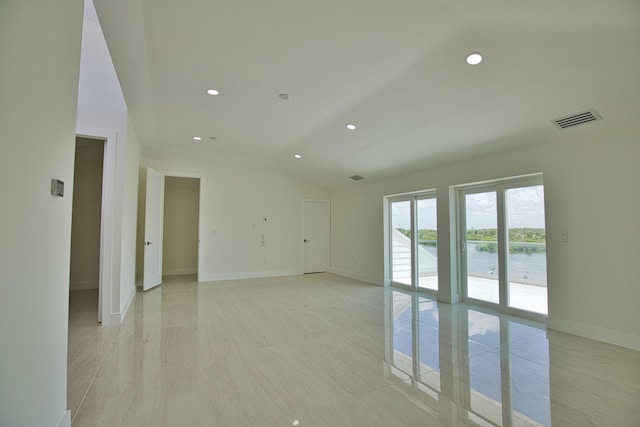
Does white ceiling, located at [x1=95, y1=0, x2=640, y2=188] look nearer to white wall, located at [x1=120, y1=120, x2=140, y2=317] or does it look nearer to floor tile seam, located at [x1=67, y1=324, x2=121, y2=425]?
white wall, located at [x1=120, y1=120, x2=140, y2=317]

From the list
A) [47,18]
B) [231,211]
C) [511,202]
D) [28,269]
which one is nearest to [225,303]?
[231,211]

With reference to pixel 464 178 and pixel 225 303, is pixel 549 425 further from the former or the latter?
pixel 225 303

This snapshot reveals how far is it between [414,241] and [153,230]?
5273 mm

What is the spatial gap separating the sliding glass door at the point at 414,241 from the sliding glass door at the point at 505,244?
57 cm

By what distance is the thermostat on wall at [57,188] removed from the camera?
5.28 ft

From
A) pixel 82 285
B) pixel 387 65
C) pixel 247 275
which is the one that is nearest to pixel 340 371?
pixel 387 65

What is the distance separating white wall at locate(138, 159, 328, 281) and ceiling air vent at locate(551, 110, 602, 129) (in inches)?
221

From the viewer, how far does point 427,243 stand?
18.6 ft

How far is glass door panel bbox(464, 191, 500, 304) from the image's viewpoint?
4.59 meters

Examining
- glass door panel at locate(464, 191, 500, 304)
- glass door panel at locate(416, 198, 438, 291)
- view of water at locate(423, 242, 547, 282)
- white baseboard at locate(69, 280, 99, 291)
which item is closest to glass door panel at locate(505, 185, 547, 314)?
view of water at locate(423, 242, 547, 282)

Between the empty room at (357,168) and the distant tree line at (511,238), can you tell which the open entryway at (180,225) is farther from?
the distant tree line at (511,238)

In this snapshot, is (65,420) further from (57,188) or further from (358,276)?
(358,276)

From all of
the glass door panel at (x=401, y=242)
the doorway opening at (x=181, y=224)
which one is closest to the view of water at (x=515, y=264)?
Answer: the glass door panel at (x=401, y=242)

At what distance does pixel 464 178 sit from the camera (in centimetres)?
482
